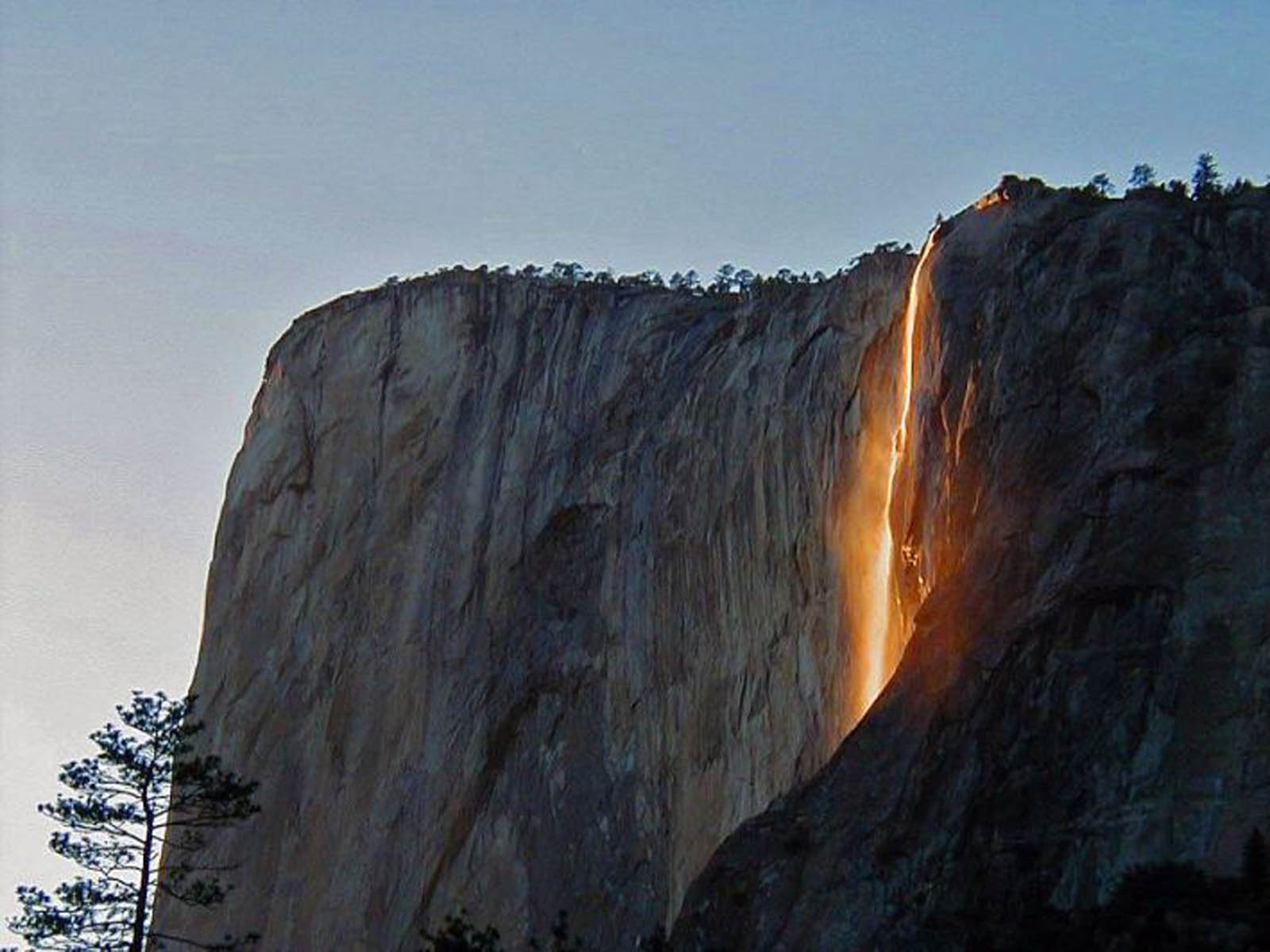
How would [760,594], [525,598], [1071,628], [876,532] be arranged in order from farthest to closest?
[525,598] → [760,594] → [876,532] → [1071,628]

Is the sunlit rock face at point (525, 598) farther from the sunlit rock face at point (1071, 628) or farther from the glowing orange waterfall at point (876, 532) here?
the sunlit rock face at point (1071, 628)

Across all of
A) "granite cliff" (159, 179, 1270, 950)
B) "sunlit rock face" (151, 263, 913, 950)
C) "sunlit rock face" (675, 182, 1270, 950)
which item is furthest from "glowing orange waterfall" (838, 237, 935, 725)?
"sunlit rock face" (675, 182, 1270, 950)

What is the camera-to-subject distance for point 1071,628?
1389 inches

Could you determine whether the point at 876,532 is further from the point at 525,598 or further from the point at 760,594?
the point at 525,598

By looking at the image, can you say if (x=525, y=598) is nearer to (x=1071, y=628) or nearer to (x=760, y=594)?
(x=760, y=594)

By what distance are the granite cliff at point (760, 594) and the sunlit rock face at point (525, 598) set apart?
0.09 m

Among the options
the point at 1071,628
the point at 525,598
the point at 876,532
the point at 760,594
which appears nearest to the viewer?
the point at 1071,628

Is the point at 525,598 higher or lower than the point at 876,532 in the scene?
higher

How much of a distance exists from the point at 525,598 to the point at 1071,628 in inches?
886

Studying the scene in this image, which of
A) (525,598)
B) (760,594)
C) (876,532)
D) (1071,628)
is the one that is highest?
(525,598)

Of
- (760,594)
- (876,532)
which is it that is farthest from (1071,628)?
(760,594)

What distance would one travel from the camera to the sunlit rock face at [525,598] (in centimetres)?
5016

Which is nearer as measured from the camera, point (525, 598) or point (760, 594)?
point (760, 594)

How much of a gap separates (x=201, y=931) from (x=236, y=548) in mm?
9612
